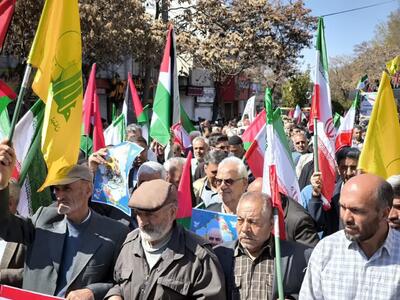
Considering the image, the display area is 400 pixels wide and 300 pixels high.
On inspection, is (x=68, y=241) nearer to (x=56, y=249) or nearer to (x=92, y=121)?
(x=56, y=249)

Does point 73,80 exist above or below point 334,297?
above

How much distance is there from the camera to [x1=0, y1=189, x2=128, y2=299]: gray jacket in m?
3.20

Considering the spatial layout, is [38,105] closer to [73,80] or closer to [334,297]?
[73,80]

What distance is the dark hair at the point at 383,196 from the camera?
8.88 feet

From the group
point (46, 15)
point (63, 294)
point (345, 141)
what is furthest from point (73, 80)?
point (345, 141)

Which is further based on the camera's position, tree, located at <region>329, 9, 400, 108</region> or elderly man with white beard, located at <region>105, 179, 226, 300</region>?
tree, located at <region>329, 9, 400, 108</region>

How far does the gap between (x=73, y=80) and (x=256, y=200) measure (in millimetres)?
1375

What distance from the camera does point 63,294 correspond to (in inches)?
125

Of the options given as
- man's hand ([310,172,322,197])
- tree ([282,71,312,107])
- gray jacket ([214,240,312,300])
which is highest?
tree ([282,71,312,107])

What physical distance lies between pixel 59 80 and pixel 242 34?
2388 cm

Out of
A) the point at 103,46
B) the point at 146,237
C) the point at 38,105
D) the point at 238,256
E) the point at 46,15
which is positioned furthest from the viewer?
the point at 103,46

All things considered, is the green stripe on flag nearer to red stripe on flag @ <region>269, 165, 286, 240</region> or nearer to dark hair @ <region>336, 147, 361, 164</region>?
red stripe on flag @ <region>269, 165, 286, 240</region>

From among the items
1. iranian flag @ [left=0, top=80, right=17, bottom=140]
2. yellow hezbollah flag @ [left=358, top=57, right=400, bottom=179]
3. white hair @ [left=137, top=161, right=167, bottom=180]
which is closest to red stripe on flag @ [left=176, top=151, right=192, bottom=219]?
white hair @ [left=137, top=161, right=167, bottom=180]

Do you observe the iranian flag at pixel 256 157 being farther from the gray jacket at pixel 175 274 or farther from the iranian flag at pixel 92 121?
the gray jacket at pixel 175 274
